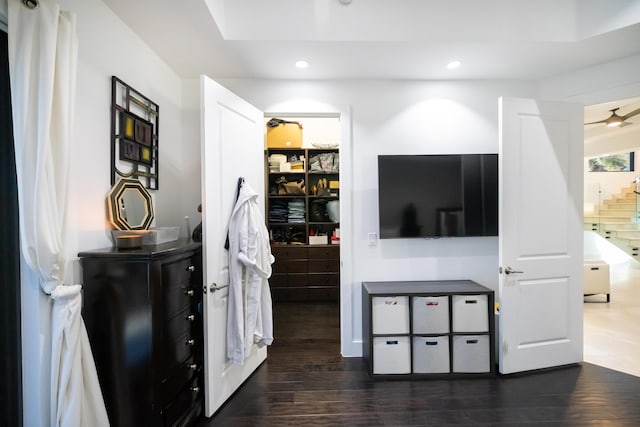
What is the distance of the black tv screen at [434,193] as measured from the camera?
255 centimetres

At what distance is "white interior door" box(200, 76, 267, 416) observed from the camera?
1874mm

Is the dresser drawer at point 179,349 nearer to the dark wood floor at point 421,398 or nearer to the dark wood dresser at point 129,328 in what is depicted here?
the dark wood dresser at point 129,328

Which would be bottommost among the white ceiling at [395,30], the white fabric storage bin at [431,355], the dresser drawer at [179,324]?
the white fabric storage bin at [431,355]

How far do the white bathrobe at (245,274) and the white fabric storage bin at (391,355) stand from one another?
0.95 m

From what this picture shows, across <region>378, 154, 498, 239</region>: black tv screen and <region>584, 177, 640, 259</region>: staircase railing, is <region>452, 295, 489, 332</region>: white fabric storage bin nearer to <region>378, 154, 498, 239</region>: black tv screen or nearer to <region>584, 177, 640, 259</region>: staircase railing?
<region>378, 154, 498, 239</region>: black tv screen

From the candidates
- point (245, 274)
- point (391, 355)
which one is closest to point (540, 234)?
point (391, 355)

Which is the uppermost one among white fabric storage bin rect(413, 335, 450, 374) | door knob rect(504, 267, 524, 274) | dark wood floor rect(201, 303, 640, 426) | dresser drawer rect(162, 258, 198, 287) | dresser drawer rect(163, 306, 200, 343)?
Result: dresser drawer rect(162, 258, 198, 287)

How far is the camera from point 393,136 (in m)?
2.71

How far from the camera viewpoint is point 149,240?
68.3 inches

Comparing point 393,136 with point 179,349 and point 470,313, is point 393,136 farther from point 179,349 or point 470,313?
point 179,349

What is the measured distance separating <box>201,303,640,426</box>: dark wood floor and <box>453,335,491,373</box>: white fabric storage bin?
0.30 ft

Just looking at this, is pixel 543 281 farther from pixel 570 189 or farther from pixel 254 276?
pixel 254 276

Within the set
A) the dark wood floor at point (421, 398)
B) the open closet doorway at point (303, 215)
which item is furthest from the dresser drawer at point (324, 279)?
the dark wood floor at point (421, 398)

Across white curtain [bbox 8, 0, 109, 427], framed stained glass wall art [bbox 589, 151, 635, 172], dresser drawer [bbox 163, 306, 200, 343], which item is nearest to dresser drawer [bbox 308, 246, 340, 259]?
dresser drawer [bbox 163, 306, 200, 343]
